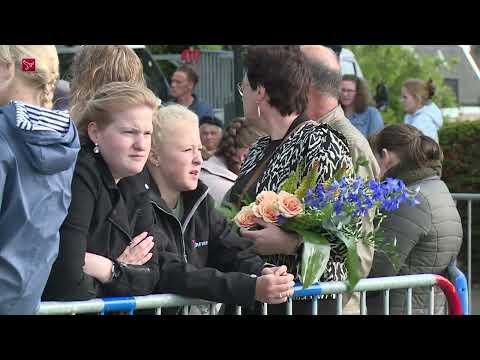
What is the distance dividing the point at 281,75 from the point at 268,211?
0.81 m

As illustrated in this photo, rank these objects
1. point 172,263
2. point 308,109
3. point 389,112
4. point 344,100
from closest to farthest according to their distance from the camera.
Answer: point 172,263 < point 308,109 < point 344,100 < point 389,112

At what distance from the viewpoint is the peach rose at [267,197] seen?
489 centimetres

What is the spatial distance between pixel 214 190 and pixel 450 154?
663cm

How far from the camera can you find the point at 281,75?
5406 millimetres

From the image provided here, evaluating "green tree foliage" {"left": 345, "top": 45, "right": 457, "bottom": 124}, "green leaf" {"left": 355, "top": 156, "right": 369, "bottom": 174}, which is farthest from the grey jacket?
"green tree foliage" {"left": 345, "top": 45, "right": 457, "bottom": 124}

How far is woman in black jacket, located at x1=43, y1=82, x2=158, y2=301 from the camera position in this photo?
13.6 ft

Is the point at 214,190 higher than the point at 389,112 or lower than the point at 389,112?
lower

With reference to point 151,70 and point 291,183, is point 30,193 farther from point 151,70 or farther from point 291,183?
point 151,70

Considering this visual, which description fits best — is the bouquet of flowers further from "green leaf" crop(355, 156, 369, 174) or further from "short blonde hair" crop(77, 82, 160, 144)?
"short blonde hair" crop(77, 82, 160, 144)

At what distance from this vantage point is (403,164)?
255 inches
